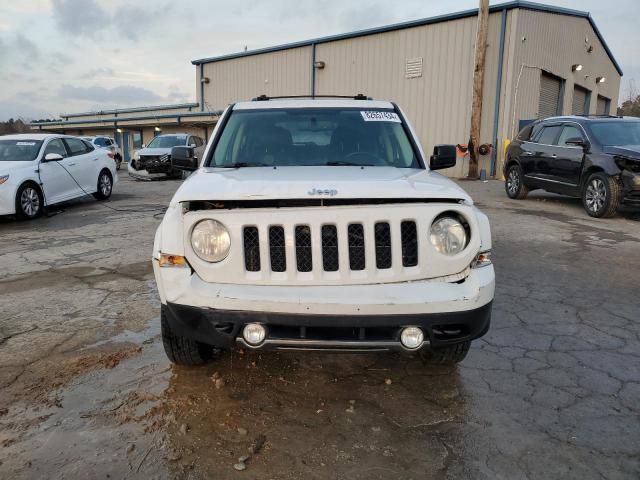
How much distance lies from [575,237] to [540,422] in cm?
553

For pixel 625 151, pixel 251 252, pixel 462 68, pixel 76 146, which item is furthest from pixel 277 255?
pixel 462 68

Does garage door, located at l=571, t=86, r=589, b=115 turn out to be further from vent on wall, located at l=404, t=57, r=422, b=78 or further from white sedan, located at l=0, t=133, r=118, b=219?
white sedan, located at l=0, t=133, r=118, b=219

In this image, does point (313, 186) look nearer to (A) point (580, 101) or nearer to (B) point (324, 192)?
(B) point (324, 192)

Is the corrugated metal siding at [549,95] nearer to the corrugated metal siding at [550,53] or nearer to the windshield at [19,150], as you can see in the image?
the corrugated metal siding at [550,53]

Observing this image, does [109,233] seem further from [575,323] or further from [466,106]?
[466,106]

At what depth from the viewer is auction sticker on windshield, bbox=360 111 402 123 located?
13.0ft

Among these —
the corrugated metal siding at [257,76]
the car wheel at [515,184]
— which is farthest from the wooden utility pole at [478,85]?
the corrugated metal siding at [257,76]

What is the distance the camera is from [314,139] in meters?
3.80

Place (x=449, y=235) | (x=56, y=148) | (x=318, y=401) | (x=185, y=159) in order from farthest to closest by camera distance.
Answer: (x=56, y=148) → (x=185, y=159) → (x=318, y=401) → (x=449, y=235)

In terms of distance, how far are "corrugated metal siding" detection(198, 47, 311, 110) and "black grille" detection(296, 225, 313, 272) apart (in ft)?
70.5

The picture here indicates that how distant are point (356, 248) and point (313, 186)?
0.38 m

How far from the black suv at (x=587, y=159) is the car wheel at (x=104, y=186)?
9410 millimetres

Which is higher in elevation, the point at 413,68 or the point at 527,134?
the point at 413,68

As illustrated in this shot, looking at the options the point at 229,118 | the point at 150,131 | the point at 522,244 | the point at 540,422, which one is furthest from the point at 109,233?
the point at 150,131
